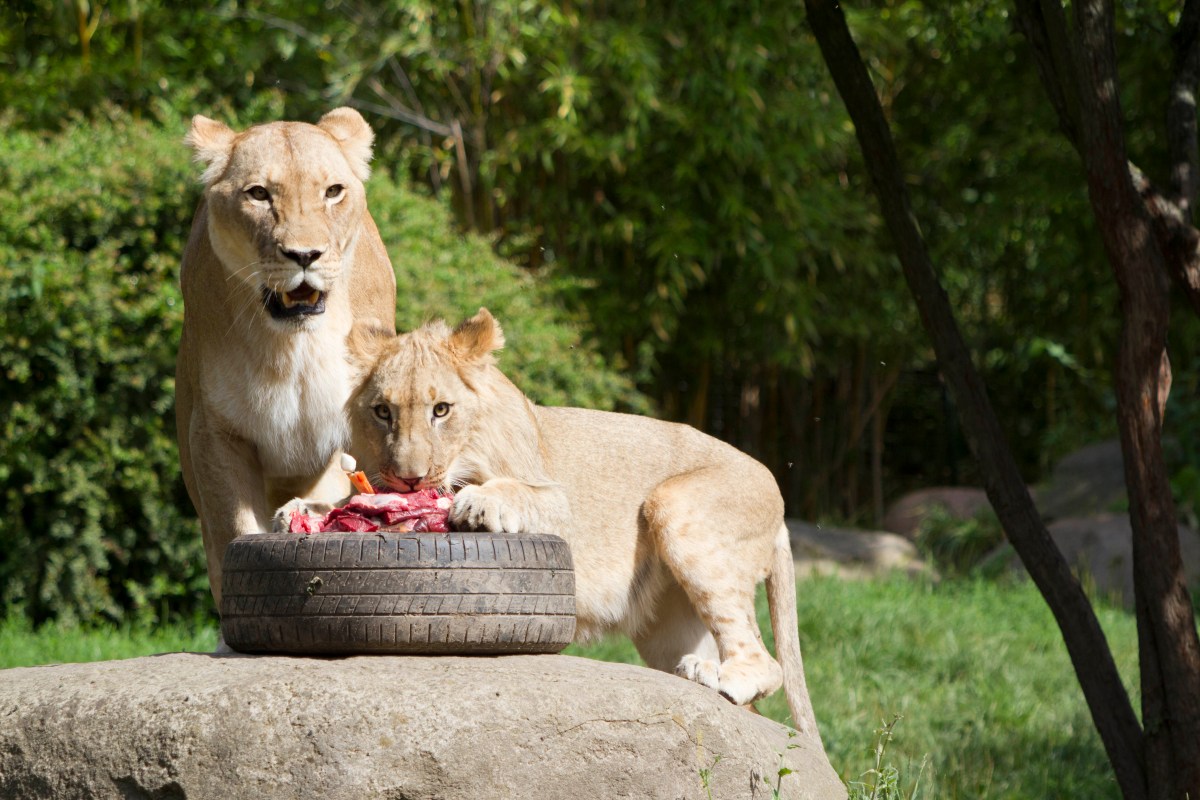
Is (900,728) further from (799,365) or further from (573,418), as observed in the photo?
(799,365)

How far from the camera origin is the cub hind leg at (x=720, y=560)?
4.38 m

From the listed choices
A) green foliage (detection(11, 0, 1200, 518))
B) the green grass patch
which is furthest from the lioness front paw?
green foliage (detection(11, 0, 1200, 518))

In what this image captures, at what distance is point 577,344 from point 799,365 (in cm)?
331

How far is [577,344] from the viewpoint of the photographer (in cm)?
966

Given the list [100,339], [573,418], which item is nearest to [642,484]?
[573,418]

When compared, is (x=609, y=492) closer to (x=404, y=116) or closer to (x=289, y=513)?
(x=289, y=513)

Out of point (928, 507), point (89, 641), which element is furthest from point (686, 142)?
point (89, 641)

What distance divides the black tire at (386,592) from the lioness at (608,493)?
182mm

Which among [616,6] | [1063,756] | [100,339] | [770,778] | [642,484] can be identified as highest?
[616,6]

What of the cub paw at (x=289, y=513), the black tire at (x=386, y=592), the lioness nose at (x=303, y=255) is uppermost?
the lioness nose at (x=303, y=255)

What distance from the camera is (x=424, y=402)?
3895 millimetres

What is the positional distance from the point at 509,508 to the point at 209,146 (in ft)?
4.98

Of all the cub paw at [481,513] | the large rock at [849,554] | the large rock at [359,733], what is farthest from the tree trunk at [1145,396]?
the large rock at [849,554]

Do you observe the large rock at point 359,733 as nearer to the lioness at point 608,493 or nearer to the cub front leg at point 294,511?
the cub front leg at point 294,511
